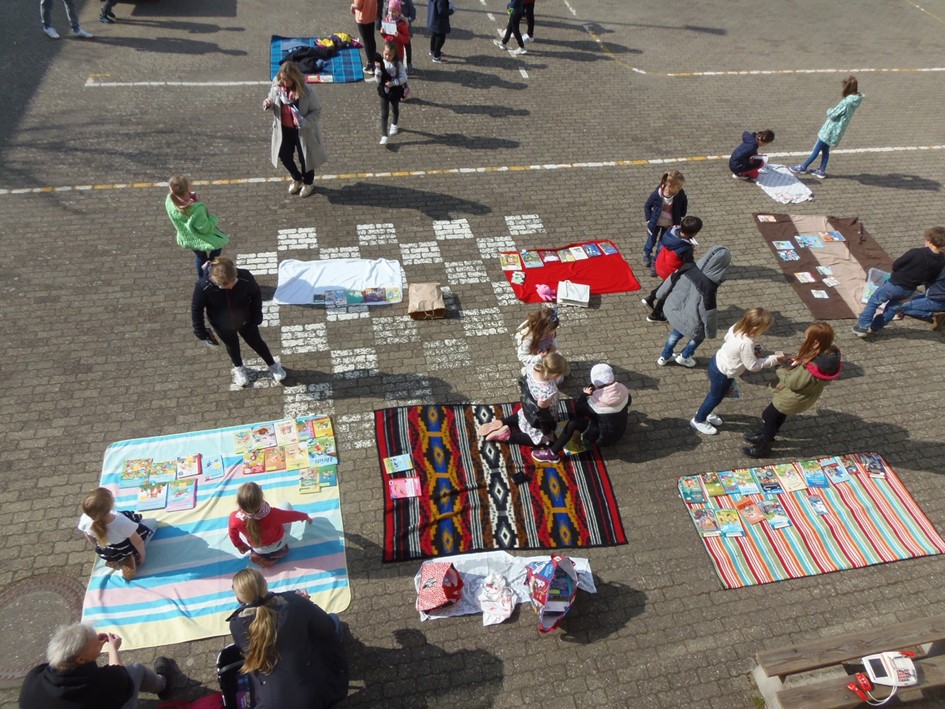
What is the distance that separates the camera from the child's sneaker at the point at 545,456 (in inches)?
271

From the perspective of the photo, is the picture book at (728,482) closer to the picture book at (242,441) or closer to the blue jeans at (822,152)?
the picture book at (242,441)

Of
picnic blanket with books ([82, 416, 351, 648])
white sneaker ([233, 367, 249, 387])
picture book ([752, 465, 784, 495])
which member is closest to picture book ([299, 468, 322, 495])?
picnic blanket with books ([82, 416, 351, 648])

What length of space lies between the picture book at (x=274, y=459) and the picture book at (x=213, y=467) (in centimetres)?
47

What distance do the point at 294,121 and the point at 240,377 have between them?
4.28 meters

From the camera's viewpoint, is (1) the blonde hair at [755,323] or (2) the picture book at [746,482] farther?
(2) the picture book at [746,482]

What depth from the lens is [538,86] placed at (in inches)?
540

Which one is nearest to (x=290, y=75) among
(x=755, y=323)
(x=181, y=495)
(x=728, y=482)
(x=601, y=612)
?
(x=181, y=495)

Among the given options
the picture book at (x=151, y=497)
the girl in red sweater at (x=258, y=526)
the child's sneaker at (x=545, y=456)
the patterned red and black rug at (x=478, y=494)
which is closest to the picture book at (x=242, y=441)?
the picture book at (x=151, y=497)

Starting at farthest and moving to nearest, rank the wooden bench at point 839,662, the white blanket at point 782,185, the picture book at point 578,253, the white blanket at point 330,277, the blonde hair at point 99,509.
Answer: the white blanket at point 782,185 < the picture book at point 578,253 < the white blanket at point 330,277 < the blonde hair at point 99,509 < the wooden bench at point 839,662

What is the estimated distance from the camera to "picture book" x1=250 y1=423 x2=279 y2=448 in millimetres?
6863

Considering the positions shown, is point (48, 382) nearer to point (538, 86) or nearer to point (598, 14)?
point (538, 86)

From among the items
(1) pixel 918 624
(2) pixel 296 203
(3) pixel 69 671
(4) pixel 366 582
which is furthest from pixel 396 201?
(1) pixel 918 624

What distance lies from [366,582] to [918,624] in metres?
5.02

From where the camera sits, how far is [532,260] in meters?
9.48
